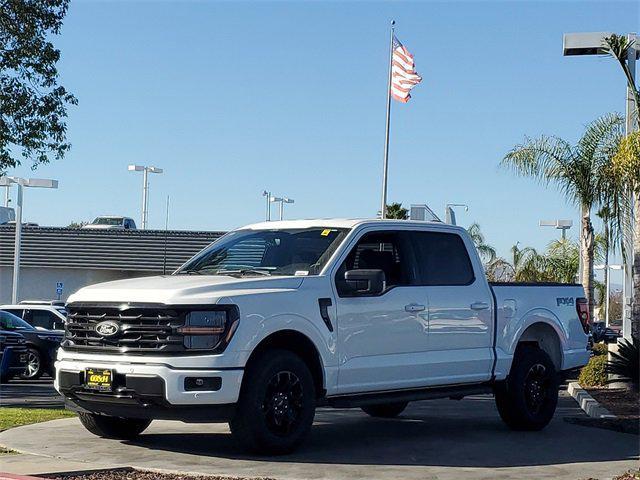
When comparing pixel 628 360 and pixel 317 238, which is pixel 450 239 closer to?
pixel 317 238

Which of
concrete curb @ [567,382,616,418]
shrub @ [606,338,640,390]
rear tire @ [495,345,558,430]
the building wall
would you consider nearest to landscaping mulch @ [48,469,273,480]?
rear tire @ [495,345,558,430]

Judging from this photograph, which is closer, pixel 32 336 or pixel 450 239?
pixel 450 239

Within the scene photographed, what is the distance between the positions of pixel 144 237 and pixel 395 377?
44.9 metres

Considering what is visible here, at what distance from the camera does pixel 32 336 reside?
73.7 ft

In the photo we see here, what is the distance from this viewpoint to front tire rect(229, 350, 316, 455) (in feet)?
31.3

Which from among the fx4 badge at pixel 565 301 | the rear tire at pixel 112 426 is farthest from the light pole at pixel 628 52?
the rear tire at pixel 112 426

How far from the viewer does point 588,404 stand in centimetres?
1529

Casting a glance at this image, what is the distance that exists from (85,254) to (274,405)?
45.9 metres

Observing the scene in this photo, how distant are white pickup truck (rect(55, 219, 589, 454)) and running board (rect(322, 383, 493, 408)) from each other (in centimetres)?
1

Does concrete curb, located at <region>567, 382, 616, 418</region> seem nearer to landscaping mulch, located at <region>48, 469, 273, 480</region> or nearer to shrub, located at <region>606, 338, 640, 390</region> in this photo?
shrub, located at <region>606, 338, 640, 390</region>

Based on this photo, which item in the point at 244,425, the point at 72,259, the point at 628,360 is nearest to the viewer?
the point at 244,425

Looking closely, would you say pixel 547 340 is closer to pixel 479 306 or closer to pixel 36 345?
pixel 479 306

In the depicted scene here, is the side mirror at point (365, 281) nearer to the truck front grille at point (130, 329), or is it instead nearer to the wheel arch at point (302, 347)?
the wheel arch at point (302, 347)

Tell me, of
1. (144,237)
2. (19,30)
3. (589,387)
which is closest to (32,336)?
(19,30)
